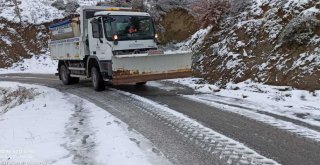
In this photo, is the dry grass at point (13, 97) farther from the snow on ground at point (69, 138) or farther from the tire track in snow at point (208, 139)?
the tire track in snow at point (208, 139)

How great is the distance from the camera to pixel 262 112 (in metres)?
8.48

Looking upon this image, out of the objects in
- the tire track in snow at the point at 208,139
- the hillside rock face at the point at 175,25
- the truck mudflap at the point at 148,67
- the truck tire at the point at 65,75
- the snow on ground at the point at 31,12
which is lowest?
the tire track in snow at the point at 208,139

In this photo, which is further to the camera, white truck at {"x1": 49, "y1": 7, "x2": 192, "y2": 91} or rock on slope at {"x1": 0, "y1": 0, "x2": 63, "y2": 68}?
rock on slope at {"x1": 0, "y1": 0, "x2": 63, "y2": 68}

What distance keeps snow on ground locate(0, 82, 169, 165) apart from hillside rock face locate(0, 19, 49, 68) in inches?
797

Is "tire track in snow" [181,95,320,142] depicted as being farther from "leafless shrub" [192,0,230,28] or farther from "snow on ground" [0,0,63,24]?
"snow on ground" [0,0,63,24]

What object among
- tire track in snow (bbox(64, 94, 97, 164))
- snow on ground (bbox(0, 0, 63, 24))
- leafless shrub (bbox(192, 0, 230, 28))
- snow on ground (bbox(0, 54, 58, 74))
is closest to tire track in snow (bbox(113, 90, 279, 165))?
tire track in snow (bbox(64, 94, 97, 164))

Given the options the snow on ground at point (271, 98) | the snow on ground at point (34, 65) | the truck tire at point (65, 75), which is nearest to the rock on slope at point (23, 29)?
the snow on ground at point (34, 65)

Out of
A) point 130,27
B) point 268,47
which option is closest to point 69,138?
point 130,27

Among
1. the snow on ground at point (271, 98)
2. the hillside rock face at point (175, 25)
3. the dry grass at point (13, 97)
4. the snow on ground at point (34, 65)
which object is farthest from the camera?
the snow on ground at point (34, 65)

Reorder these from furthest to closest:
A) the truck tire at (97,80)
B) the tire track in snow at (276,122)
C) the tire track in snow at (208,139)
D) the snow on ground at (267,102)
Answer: the truck tire at (97,80) → the snow on ground at (267,102) → the tire track in snow at (276,122) → the tire track in snow at (208,139)

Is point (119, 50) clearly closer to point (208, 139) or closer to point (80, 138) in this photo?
point (80, 138)

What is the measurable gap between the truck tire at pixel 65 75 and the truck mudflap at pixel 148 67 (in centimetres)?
504

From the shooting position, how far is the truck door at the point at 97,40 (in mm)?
12403

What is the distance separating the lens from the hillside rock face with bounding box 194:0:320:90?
10914 mm
